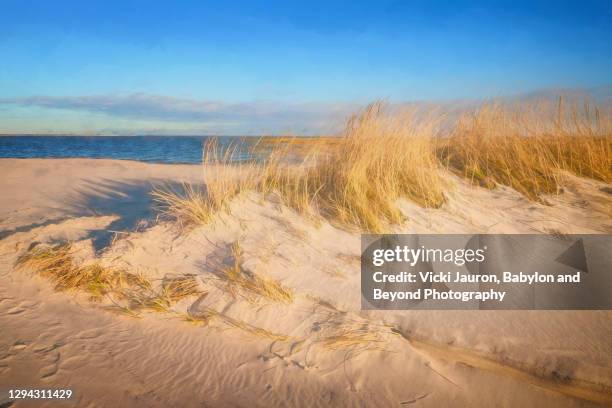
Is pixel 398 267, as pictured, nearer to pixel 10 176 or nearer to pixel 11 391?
pixel 11 391

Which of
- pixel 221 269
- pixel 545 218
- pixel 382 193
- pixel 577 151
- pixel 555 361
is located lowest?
pixel 555 361

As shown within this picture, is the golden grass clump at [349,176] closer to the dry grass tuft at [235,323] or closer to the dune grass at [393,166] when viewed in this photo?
the dune grass at [393,166]

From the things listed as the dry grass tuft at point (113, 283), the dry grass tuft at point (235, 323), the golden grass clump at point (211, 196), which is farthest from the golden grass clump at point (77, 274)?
the golden grass clump at point (211, 196)

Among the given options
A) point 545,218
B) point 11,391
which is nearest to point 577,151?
point 545,218

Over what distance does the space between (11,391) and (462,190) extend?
4.45 metres

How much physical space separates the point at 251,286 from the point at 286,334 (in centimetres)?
52

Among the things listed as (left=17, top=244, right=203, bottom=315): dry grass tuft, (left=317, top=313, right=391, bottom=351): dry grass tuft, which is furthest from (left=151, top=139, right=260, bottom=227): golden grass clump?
(left=317, top=313, right=391, bottom=351): dry grass tuft

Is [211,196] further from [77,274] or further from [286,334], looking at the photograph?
[286,334]

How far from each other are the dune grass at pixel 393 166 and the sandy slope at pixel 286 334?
0.23 meters

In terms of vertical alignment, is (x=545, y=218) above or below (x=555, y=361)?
above

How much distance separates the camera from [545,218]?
12.8 ft

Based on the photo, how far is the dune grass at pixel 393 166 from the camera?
3660 mm

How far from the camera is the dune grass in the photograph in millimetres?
3660

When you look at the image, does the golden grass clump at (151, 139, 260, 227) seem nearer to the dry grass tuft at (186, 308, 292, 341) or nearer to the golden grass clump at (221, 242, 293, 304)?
the golden grass clump at (221, 242, 293, 304)
